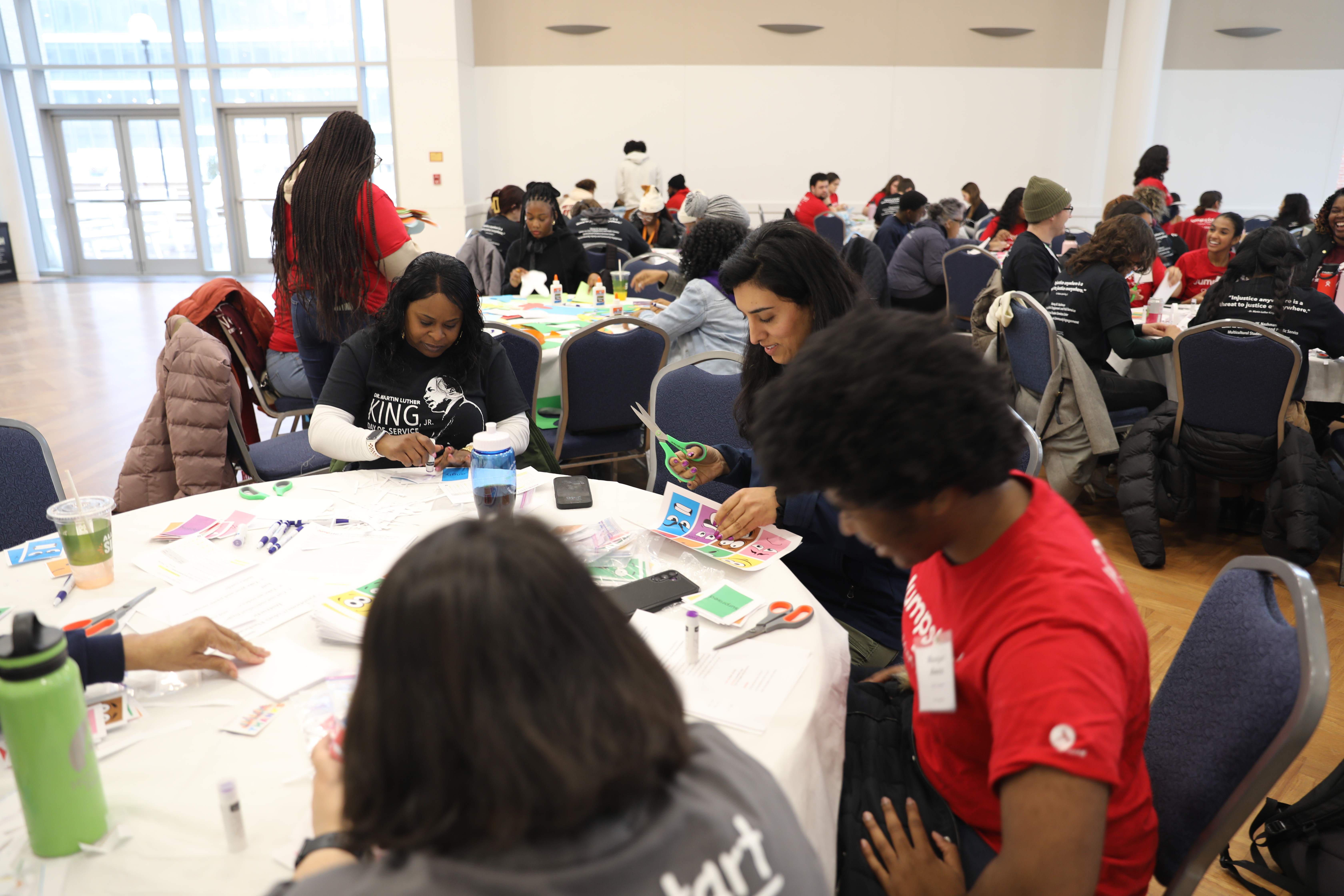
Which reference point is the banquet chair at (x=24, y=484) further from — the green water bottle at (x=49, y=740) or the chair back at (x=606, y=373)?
the chair back at (x=606, y=373)

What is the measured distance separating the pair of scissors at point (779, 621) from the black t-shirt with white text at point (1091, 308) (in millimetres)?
2789

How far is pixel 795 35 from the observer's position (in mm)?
10656

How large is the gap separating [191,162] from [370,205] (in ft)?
32.8

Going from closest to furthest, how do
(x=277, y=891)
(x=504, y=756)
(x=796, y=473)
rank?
(x=504, y=756) → (x=277, y=891) → (x=796, y=473)

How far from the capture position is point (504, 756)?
567mm

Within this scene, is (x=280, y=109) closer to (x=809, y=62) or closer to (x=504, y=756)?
(x=809, y=62)

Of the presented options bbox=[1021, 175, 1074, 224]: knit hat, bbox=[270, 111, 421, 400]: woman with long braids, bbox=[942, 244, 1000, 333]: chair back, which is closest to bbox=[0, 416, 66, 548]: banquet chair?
bbox=[270, 111, 421, 400]: woman with long braids

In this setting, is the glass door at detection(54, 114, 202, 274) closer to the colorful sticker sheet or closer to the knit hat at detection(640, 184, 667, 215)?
the knit hat at detection(640, 184, 667, 215)

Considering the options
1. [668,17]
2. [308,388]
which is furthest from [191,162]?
[308,388]

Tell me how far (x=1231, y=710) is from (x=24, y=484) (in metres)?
2.35

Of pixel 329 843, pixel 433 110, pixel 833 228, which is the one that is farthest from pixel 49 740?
pixel 433 110

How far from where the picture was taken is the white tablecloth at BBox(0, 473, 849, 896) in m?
0.88

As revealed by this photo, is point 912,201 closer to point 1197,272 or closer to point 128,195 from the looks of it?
point 1197,272

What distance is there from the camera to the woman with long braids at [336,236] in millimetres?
2926
